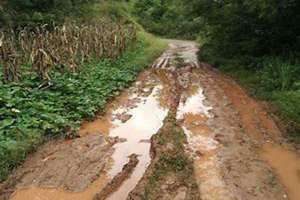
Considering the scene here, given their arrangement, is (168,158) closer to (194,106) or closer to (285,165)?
(285,165)

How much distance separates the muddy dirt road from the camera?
239 inches

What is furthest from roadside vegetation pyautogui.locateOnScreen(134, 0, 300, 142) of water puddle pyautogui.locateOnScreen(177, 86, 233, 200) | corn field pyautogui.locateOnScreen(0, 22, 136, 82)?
corn field pyautogui.locateOnScreen(0, 22, 136, 82)

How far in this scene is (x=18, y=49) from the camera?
1184cm

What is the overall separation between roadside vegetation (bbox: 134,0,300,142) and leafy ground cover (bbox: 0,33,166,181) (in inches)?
159

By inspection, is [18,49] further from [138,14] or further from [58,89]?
[138,14]

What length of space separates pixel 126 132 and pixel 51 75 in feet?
9.38

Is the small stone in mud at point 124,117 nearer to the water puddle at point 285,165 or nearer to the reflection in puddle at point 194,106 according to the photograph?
the reflection in puddle at point 194,106

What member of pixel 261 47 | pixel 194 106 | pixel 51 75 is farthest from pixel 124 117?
pixel 261 47

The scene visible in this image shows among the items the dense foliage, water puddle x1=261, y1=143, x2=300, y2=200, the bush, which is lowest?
the dense foliage

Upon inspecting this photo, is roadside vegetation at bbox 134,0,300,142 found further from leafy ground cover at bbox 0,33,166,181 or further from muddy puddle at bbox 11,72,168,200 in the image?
leafy ground cover at bbox 0,33,166,181

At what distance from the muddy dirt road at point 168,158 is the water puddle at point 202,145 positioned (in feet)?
0.05

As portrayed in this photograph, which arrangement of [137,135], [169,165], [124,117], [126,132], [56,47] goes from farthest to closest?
[56,47], [124,117], [126,132], [137,135], [169,165]

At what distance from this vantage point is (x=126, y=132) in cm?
862

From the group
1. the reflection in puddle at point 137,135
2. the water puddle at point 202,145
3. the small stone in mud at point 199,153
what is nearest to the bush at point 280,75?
the water puddle at point 202,145
